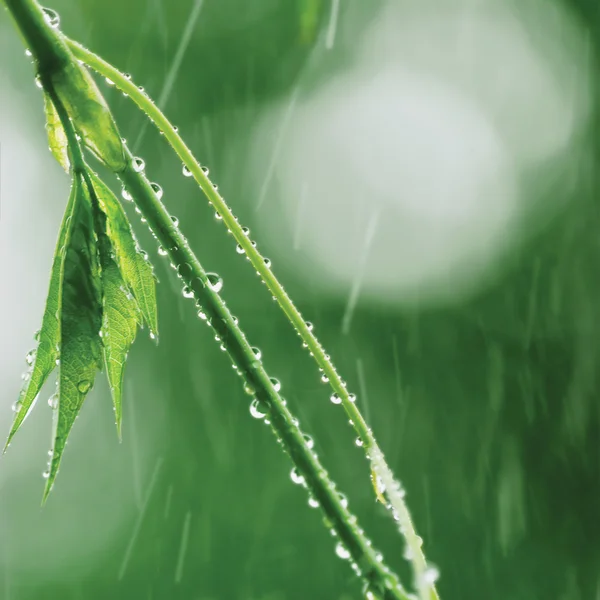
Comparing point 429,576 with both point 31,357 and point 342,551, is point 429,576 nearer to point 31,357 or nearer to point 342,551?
point 342,551

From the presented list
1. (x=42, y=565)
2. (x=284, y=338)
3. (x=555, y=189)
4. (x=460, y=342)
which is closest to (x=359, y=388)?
(x=284, y=338)

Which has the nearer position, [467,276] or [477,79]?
[467,276]

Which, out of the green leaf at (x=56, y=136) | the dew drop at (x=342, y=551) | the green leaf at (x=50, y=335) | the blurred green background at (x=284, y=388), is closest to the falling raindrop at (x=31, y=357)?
the green leaf at (x=50, y=335)

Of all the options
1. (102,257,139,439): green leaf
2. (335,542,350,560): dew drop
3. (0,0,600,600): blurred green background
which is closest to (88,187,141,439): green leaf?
(102,257,139,439): green leaf

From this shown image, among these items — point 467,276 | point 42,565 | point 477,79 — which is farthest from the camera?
point 477,79

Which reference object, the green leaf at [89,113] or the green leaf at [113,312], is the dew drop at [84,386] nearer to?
the green leaf at [113,312]

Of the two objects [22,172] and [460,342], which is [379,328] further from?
[22,172]
